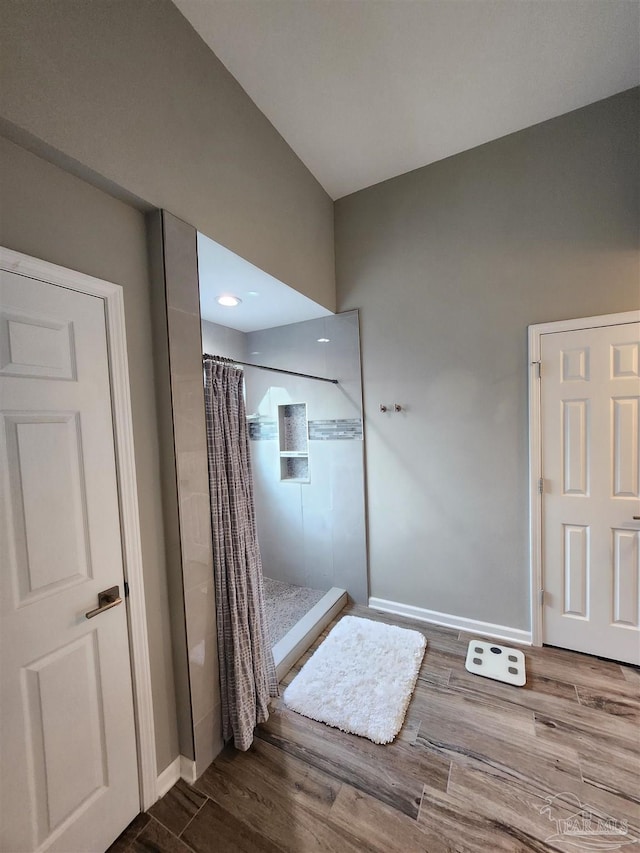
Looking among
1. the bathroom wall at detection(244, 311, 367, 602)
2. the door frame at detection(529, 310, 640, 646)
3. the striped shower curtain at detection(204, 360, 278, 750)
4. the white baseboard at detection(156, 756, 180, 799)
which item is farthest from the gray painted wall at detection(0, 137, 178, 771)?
the door frame at detection(529, 310, 640, 646)

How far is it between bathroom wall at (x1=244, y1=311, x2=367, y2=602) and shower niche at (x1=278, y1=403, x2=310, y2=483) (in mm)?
63

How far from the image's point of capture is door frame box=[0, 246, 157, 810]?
1.21 metres

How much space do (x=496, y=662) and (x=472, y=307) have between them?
2.31 m

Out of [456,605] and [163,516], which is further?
→ [456,605]

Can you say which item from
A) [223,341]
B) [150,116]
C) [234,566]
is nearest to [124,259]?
[150,116]

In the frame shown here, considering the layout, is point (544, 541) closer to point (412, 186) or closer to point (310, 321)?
point (310, 321)

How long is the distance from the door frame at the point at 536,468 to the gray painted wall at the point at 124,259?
2177mm

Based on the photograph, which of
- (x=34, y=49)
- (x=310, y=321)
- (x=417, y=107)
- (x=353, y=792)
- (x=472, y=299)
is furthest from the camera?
(x=310, y=321)

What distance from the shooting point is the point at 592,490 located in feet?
6.49

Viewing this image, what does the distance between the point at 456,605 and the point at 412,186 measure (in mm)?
3108

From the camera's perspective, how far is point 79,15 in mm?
1046

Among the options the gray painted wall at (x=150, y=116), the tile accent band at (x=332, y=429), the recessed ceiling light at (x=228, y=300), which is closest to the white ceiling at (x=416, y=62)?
the gray painted wall at (x=150, y=116)

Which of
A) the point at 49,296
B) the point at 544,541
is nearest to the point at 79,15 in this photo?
the point at 49,296

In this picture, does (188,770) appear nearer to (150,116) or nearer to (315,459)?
(315,459)
